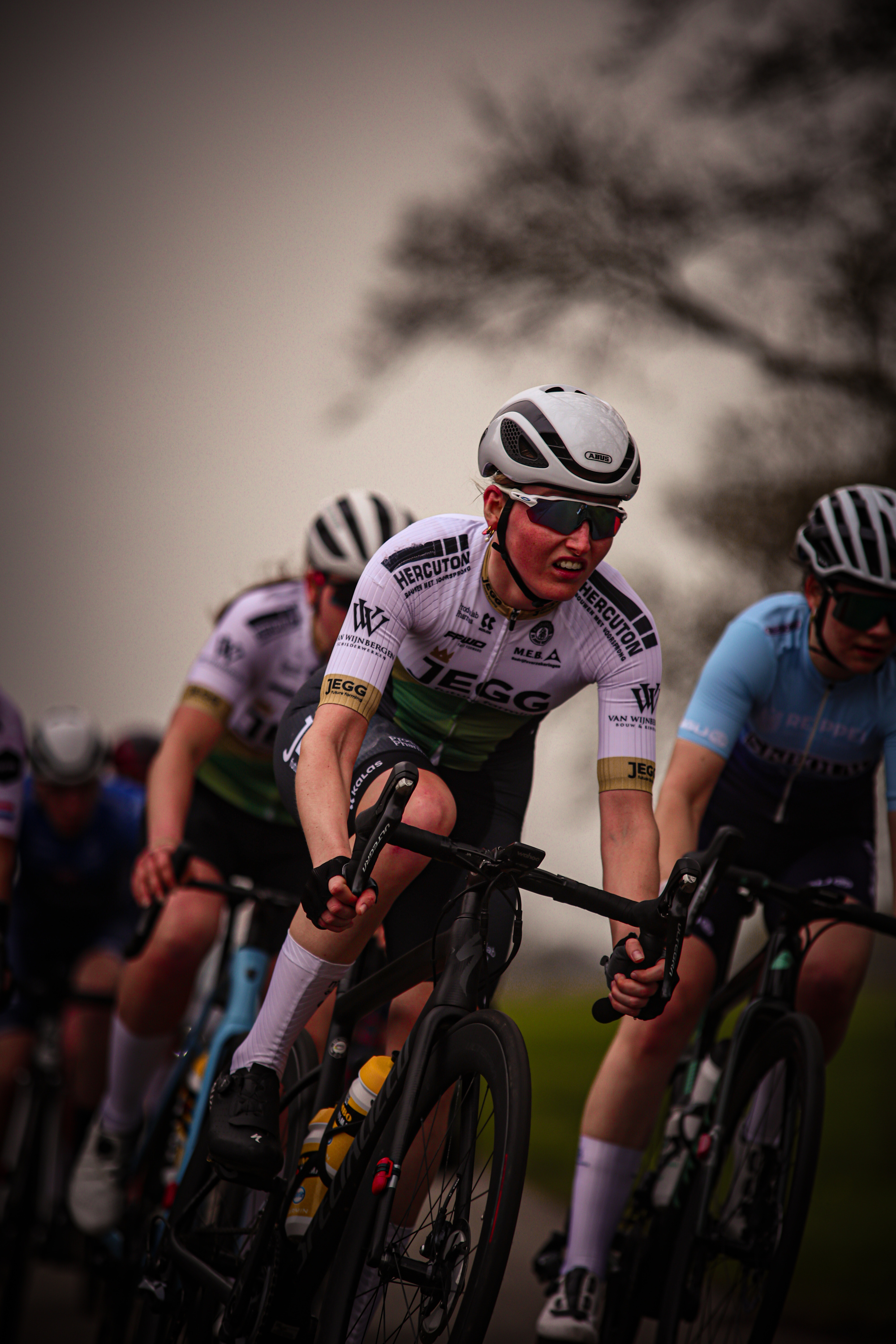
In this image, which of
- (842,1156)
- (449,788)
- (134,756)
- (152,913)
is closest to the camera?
(449,788)

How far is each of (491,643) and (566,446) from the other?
535 millimetres

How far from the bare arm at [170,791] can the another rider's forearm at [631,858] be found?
166cm

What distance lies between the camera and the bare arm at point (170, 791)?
3926mm

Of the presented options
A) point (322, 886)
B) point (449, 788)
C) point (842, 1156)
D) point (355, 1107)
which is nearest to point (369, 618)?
point (449, 788)

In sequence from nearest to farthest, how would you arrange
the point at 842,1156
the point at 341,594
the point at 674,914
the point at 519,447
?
the point at 674,914
the point at 519,447
the point at 341,594
the point at 842,1156

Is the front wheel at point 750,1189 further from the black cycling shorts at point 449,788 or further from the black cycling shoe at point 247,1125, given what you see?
the black cycling shoe at point 247,1125

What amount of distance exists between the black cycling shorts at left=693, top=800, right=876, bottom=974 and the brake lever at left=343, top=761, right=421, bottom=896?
172 centimetres

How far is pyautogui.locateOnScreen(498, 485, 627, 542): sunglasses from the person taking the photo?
2.76 metres

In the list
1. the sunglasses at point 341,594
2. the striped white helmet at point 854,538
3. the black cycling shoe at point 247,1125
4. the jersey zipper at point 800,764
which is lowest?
the black cycling shoe at point 247,1125

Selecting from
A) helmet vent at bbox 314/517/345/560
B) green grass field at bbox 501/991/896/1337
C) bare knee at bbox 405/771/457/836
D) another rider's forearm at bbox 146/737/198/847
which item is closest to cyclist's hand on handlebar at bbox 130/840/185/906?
another rider's forearm at bbox 146/737/198/847

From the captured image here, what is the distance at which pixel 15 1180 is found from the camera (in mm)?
5227

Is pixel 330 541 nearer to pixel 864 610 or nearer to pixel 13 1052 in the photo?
pixel 864 610

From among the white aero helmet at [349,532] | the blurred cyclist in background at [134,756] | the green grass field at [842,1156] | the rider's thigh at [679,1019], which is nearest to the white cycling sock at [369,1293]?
the rider's thigh at [679,1019]

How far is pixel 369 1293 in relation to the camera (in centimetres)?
258
